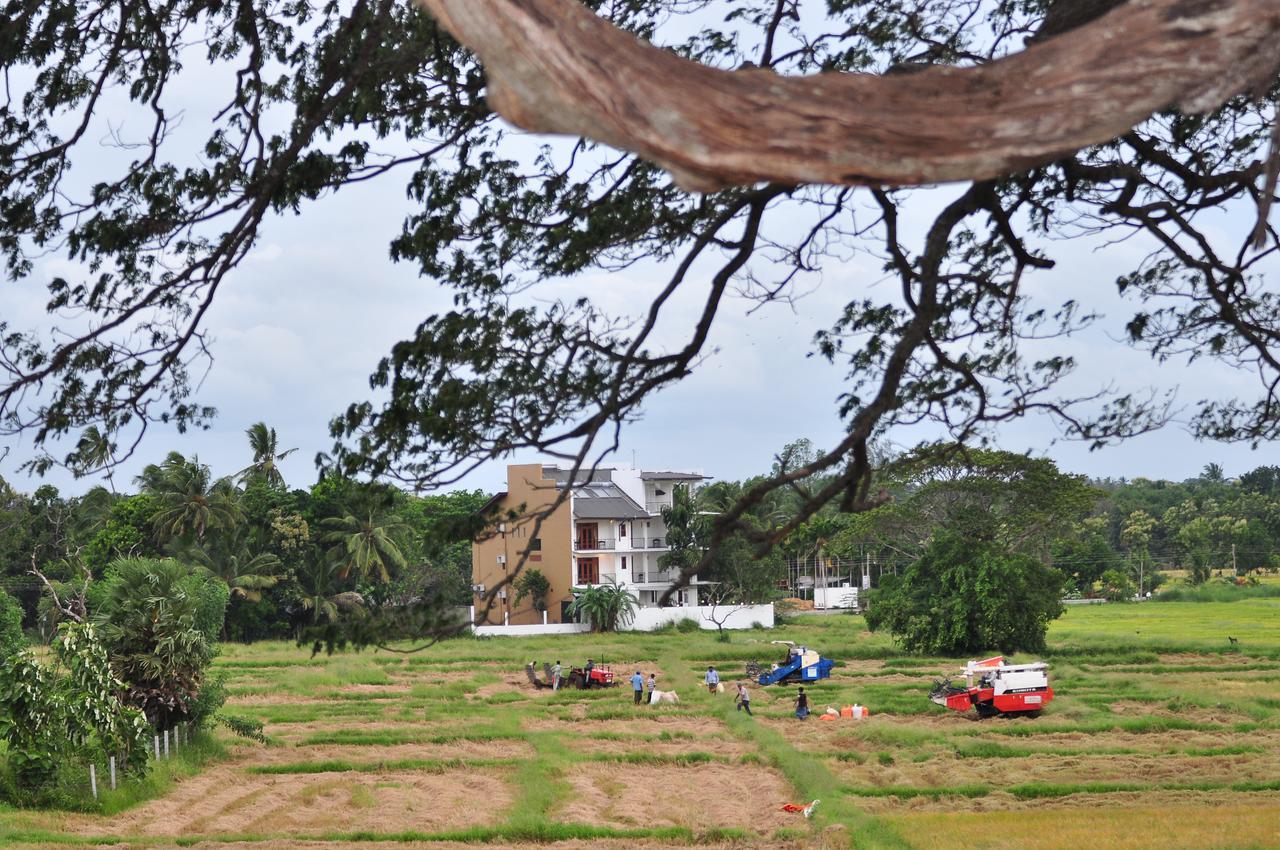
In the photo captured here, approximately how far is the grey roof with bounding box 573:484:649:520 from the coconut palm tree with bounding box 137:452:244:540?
415 inches

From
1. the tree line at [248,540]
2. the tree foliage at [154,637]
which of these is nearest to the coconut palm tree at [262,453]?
the tree line at [248,540]

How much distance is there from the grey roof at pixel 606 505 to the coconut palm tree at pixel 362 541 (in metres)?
5.97

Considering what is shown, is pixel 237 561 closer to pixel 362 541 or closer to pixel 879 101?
pixel 362 541

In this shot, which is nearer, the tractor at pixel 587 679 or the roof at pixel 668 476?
the tractor at pixel 587 679

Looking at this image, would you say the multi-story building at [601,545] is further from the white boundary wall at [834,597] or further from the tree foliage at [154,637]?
the tree foliage at [154,637]

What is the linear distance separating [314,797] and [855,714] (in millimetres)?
8784

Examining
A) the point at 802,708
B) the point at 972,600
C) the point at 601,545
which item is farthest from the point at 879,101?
the point at 601,545

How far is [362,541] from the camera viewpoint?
116ft

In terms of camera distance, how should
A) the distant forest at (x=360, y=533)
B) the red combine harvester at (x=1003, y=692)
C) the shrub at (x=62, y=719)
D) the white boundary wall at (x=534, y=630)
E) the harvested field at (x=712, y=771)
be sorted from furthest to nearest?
the white boundary wall at (x=534, y=630) → the distant forest at (x=360, y=533) → the red combine harvester at (x=1003, y=692) → the shrub at (x=62, y=719) → the harvested field at (x=712, y=771)

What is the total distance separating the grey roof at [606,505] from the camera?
130 feet

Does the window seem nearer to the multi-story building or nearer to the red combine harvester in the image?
the multi-story building

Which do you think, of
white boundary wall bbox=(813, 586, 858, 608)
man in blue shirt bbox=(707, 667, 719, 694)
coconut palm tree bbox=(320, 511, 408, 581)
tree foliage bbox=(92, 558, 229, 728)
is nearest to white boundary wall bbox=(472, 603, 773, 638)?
coconut palm tree bbox=(320, 511, 408, 581)

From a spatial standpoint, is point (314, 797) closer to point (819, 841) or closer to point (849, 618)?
point (819, 841)

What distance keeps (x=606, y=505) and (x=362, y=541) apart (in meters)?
8.72
